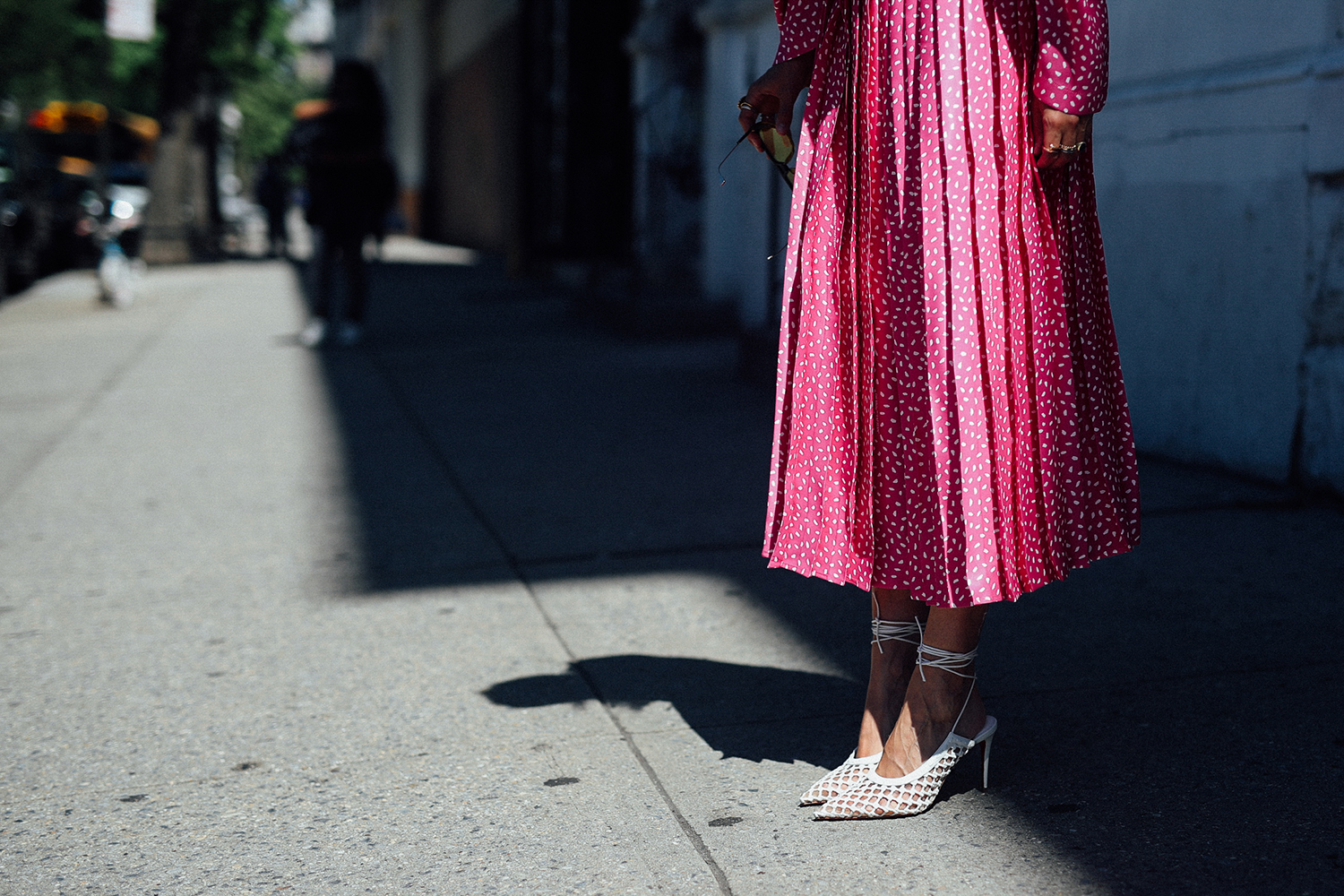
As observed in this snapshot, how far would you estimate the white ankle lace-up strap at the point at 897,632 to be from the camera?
2365 millimetres

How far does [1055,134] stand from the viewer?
2104 millimetres

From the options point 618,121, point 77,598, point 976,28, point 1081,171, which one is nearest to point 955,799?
point 1081,171

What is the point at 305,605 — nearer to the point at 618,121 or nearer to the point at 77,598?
the point at 77,598

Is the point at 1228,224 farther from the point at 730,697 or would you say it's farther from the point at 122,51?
the point at 122,51

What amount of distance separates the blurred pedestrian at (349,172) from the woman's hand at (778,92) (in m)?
7.15

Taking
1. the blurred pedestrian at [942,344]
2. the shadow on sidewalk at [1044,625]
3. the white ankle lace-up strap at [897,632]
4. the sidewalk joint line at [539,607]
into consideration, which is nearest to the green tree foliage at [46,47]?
the sidewalk joint line at [539,607]

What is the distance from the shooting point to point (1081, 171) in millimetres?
2252

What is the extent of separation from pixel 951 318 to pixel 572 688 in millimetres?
1310

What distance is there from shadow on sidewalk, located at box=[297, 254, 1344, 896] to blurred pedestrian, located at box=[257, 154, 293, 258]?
17.8m

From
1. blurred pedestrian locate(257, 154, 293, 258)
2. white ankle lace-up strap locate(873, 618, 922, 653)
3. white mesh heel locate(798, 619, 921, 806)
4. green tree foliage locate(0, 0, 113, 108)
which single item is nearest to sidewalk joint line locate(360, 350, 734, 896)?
white mesh heel locate(798, 619, 921, 806)

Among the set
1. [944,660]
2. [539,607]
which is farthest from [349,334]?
[944,660]

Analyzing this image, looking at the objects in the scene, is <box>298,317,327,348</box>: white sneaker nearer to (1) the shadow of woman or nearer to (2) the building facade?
(2) the building facade

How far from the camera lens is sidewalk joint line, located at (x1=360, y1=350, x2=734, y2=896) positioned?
88.3 inches

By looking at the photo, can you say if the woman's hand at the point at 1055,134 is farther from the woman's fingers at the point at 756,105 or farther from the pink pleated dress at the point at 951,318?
the woman's fingers at the point at 756,105
